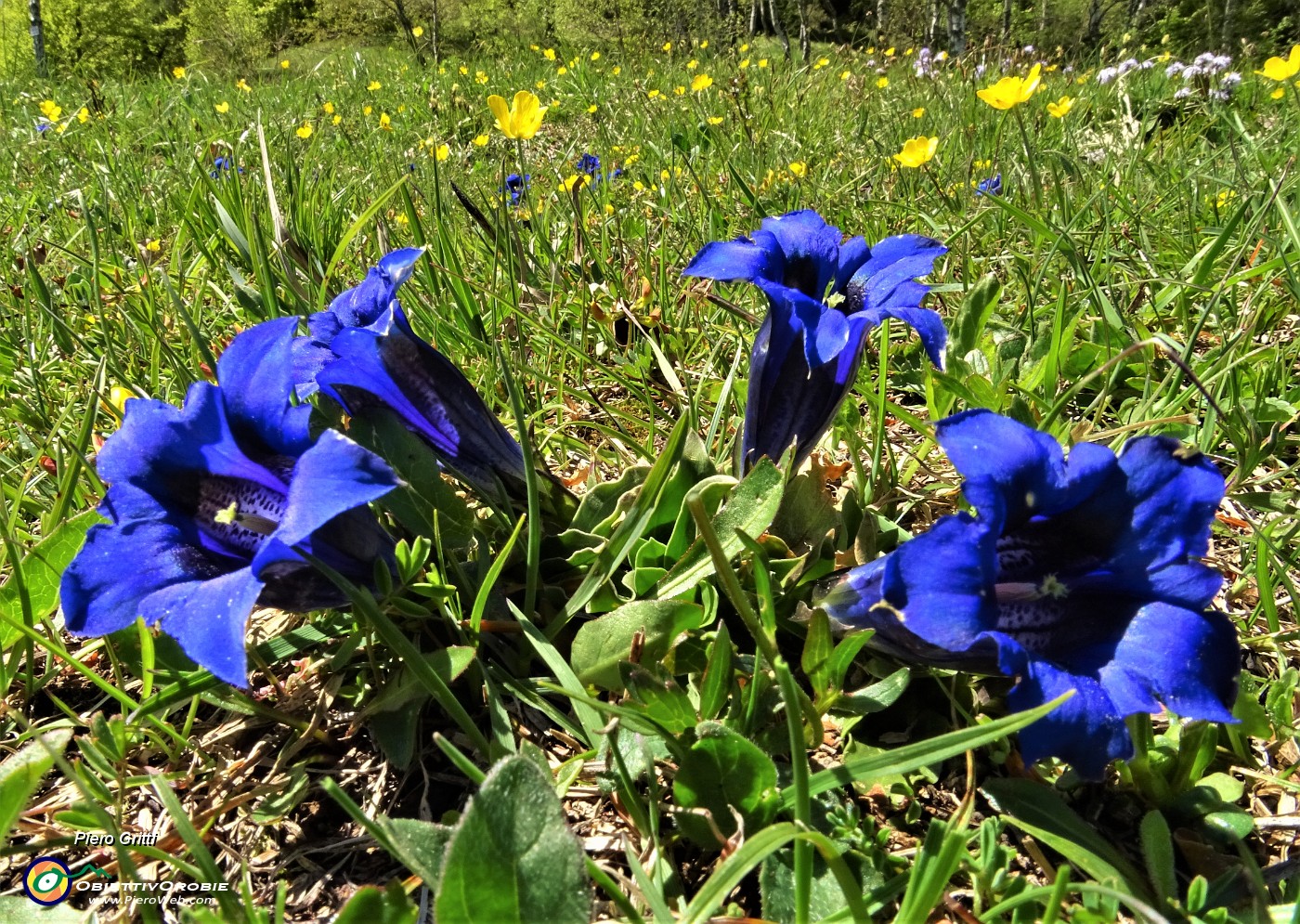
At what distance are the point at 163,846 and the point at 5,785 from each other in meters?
0.28

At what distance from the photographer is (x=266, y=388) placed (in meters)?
1.04

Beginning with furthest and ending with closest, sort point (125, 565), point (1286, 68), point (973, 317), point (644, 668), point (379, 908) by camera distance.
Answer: point (1286, 68) < point (973, 317) < point (644, 668) < point (125, 565) < point (379, 908)

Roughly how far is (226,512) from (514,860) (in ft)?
1.84

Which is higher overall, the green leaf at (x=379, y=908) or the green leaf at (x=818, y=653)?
the green leaf at (x=818, y=653)

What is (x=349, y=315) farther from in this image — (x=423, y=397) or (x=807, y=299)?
(x=807, y=299)

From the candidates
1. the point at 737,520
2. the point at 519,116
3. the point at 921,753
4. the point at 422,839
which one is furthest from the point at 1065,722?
the point at 519,116

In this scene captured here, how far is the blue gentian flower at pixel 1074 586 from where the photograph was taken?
875 millimetres

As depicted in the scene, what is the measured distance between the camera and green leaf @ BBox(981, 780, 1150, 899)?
0.99m

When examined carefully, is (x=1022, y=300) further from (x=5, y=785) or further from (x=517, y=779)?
(x=5, y=785)

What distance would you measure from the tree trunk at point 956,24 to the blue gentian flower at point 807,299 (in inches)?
600

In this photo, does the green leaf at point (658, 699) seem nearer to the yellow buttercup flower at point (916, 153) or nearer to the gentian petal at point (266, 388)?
the gentian petal at point (266, 388)

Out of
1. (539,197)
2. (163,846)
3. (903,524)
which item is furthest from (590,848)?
(539,197)

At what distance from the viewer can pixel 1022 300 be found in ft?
7.54

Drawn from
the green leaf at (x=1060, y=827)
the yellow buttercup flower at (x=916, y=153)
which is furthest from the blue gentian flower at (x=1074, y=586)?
the yellow buttercup flower at (x=916, y=153)
